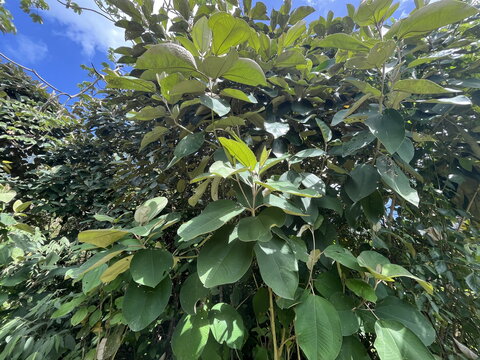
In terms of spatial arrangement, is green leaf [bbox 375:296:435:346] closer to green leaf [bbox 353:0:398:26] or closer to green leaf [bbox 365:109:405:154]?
green leaf [bbox 365:109:405:154]

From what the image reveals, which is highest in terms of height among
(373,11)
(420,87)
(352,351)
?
(373,11)

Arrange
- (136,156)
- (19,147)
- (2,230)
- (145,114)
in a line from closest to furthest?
(145,114)
(2,230)
(136,156)
(19,147)

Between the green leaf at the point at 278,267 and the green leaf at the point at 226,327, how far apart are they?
0.19 metres

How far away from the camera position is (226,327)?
0.56 meters

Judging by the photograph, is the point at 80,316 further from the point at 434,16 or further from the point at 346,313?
the point at 434,16

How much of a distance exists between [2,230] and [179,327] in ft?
3.56

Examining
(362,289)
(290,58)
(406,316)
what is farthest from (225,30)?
(406,316)

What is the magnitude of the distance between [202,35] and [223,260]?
606 millimetres

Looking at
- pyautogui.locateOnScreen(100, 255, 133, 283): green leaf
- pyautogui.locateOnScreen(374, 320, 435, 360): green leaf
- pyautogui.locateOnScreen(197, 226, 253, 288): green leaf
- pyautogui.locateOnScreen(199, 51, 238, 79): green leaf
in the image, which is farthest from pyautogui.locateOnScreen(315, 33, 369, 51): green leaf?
pyautogui.locateOnScreen(100, 255, 133, 283): green leaf

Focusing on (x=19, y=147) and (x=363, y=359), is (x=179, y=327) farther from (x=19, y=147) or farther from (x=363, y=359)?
(x=19, y=147)

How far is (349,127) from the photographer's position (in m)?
0.90

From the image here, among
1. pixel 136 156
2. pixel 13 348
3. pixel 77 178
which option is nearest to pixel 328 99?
pixel 136 156

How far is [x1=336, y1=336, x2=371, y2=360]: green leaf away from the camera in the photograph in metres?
0.50

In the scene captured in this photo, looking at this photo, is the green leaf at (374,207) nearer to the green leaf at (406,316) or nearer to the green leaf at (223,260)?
the green leaf at (406,316)
